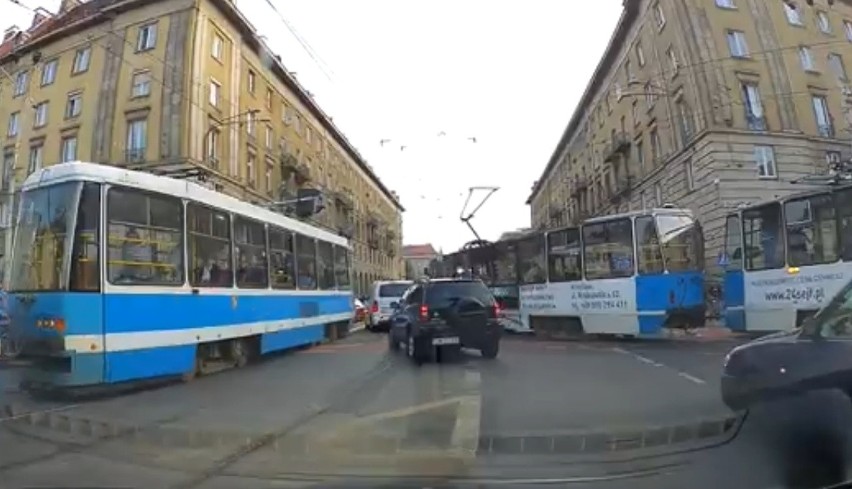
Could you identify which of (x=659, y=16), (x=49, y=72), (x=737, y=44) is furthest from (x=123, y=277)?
(x=659, y=16)

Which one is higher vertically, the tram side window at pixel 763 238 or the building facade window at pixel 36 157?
the building facade window at pixel 36 157

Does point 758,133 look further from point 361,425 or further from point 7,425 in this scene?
point 7,425

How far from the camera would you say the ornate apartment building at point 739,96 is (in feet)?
104

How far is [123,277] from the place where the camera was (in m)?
10.0

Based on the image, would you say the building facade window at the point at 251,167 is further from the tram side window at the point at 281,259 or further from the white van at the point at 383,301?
the tram side window at the point at 281,259

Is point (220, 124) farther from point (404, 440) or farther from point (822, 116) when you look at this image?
point (404, 440)

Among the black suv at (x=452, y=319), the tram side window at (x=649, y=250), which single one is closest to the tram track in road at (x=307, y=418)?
the black suv at (x=452, y=319)

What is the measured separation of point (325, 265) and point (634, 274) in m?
8.21

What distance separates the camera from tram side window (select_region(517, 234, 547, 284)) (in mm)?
20594

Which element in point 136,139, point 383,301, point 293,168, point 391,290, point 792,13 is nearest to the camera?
point 383,301

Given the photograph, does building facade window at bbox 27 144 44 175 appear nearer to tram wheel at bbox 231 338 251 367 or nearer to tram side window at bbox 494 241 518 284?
tram side window at bbox 494 241 518 284

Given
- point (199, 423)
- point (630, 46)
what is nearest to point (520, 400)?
point (199, 423)

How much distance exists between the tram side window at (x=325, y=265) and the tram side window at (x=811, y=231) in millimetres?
11263

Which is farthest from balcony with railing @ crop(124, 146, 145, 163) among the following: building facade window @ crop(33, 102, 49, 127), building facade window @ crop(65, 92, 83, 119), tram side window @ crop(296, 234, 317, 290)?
tram side window @ crop(296, 234, 317, 290)
